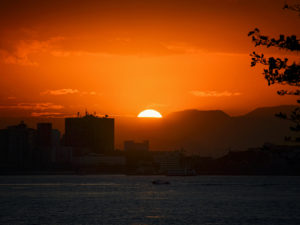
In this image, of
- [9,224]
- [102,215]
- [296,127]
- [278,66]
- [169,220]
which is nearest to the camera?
[296,127]

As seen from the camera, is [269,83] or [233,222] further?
[233,222]

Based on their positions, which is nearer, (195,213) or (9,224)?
(9,224)

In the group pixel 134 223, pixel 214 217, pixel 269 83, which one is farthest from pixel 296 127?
pixel 214 217

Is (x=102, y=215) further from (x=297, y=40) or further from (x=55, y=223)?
(x=297, y=40)

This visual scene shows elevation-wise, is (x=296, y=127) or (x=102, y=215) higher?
(x=296, y=127)

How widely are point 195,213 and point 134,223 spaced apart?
2079 centimetres

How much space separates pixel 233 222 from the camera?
8331 cm

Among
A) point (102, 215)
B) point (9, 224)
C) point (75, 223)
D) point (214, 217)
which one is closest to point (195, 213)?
point (214, 217)

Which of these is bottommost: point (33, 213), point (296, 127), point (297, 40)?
point (33, 213)

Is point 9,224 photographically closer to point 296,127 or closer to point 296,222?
point 296,222

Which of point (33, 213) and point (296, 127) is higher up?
point (296, 127)

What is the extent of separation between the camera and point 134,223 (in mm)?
81125

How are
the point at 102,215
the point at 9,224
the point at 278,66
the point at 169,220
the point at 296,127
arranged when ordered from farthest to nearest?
the point at 102,215
the point at 169,220
the point at 9,224
the point at 278,66
the point at 296,127

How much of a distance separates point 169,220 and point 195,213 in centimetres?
1432
